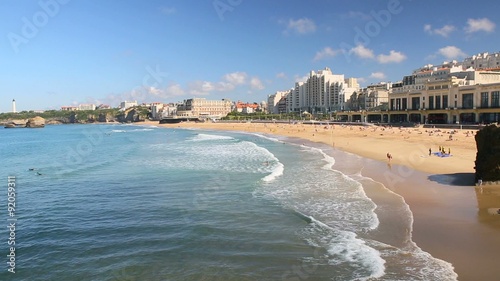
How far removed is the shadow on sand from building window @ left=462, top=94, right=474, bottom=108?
168ft

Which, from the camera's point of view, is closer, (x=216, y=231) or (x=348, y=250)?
(x=348, y=250)

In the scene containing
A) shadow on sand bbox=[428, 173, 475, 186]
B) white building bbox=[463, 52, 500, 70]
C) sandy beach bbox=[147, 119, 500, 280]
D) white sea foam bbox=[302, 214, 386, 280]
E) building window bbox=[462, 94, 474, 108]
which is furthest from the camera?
white building bbox=[463, 52, 500, 70]

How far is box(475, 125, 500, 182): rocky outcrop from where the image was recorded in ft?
57.2

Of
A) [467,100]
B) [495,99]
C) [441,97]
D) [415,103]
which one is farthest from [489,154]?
[415,103]

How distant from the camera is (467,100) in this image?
66625mm

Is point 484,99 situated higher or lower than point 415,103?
lower

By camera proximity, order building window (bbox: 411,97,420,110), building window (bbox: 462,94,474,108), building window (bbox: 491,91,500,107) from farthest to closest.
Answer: building window (bbox: 411,97,420,110) → building window (bbox: 462,94,474,108) → building window (bbox: 491,91,500,107)

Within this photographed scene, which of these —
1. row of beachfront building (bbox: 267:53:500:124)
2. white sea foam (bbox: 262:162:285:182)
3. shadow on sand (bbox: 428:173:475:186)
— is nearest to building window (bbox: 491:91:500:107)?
row of beachfront building (bbox: 267:53:500:124)

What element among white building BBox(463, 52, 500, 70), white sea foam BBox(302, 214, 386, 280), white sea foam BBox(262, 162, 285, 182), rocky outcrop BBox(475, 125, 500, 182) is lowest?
white sea foam BBox(302, 214, 386, 280)

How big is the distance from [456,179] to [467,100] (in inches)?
2126

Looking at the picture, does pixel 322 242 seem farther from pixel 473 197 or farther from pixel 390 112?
pixel 390 112

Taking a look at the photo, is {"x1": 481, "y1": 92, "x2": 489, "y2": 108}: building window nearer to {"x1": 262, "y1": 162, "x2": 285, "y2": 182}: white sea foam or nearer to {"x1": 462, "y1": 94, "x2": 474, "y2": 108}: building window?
{"x1": 462, "y1": 94, "x2": 474, "y2": 108}: building window

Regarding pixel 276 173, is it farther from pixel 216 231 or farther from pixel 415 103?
pixel 415 103

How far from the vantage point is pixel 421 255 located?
10344mm
